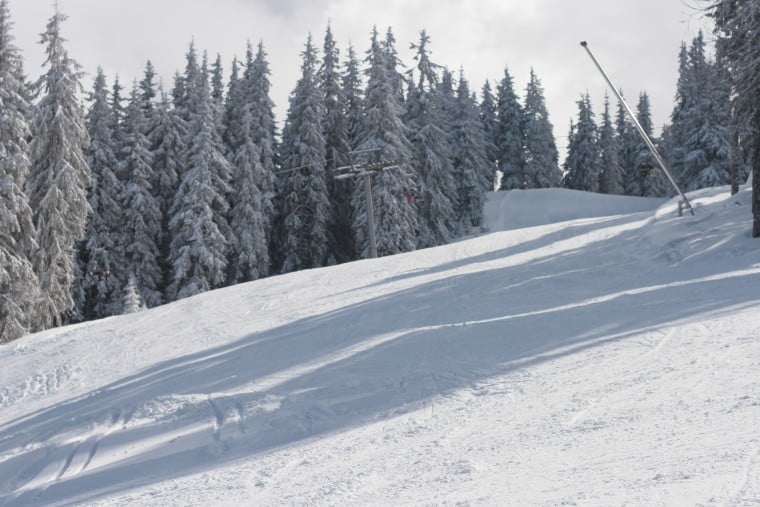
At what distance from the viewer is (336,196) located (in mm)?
39938

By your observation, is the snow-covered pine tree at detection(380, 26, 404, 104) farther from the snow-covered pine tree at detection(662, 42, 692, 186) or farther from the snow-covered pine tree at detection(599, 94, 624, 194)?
the snow-covered pine tree at detection(599, 94, 624, 194)

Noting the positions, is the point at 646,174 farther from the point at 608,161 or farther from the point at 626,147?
the point at 626,147

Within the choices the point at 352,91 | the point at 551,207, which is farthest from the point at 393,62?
the point at 551,207

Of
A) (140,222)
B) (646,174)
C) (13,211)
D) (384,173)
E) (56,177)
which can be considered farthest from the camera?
(646,174)

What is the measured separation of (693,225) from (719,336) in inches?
454

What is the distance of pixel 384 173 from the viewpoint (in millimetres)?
35344

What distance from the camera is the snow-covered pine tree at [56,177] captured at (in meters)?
26.4

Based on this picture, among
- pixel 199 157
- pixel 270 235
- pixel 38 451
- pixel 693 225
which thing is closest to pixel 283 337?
pixel 38 451

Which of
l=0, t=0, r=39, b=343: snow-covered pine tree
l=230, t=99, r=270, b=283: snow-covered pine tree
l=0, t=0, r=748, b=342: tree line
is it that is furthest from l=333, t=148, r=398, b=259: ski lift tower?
l=0, t=0, r=39, b=343: snow-covered pine tree

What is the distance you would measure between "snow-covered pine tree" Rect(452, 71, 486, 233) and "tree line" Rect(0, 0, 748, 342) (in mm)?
153

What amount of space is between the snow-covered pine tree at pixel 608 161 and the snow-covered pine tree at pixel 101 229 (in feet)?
154

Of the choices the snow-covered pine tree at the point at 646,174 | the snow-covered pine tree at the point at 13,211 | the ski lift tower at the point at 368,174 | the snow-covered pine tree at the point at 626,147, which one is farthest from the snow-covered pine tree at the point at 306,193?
the snow-covered pine tree at the point at 626,147

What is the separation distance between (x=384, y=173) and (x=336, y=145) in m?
6.04

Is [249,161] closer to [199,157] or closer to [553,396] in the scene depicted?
[199,157]
